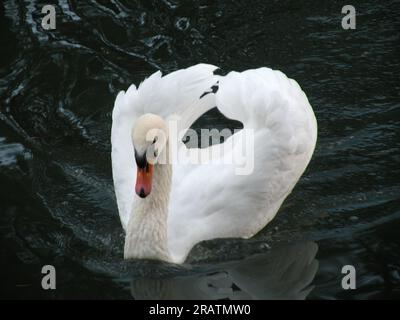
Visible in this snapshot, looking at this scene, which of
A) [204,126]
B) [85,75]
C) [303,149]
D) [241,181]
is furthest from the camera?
[85,75]

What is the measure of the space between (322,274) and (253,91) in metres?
1.69

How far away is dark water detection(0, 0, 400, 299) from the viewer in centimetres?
707

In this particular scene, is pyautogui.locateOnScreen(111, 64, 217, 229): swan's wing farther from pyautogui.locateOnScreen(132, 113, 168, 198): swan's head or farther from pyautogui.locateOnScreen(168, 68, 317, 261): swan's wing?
pyautogui.locateOnScreen(132, 113, 168, 198): swan's head

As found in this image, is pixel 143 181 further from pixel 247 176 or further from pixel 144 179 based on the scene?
pixel 247 176

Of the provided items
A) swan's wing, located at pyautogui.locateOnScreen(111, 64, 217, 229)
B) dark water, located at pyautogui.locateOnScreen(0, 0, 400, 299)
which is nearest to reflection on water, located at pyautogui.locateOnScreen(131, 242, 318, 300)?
dark water, located at pyautogui.locateOnScreen(0, 0, 400, 299)

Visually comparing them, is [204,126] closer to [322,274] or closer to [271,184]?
[271,184]

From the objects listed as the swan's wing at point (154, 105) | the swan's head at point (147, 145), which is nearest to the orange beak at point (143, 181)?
the swan's head at point (147, 145)

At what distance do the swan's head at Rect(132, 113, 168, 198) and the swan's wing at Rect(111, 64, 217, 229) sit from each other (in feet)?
3.51

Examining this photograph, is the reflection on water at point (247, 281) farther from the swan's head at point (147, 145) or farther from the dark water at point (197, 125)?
the swan's head at point (147, 145)

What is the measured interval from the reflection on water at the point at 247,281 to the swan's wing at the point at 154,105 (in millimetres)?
811

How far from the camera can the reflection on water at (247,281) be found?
6832 millimetres

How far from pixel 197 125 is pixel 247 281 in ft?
8.45

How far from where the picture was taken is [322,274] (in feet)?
23.2
